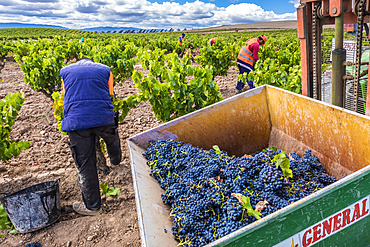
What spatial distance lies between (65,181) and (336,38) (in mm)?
3705

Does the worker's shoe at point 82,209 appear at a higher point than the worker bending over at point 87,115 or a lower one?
lower

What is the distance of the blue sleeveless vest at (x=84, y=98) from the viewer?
2812 millimetres

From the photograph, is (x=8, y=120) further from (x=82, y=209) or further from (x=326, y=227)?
(x=326, y=227)

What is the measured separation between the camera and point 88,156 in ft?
9.84

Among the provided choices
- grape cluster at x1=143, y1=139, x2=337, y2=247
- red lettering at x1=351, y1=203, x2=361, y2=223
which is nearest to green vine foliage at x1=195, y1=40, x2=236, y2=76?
grape cluster at x1=143, y1=139, x2=337, y2=247

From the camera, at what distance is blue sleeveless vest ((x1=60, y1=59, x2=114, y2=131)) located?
281 cm

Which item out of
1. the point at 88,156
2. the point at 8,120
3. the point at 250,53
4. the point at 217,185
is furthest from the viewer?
the point at 250,53

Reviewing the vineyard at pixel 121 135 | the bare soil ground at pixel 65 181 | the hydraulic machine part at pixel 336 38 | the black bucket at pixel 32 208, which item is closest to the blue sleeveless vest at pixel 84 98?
the vineyard at pixel 121 135

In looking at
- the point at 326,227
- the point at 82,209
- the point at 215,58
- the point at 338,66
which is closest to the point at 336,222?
the point at 326,227

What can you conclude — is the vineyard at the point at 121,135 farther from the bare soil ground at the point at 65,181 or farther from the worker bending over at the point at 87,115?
the worker bending over at the point at 87,115

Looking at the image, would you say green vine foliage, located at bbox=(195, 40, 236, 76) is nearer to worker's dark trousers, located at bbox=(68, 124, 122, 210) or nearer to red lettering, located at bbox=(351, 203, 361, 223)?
worker's dark trousers, located at bbox=(68, 124, 122, 210)

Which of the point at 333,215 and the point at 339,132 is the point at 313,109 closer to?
the point at 339,132

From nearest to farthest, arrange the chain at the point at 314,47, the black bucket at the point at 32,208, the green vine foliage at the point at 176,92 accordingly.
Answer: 1. the chain at the point at 314,47
2. the black bucket at the point at 32,208
3. the green vine foliage at the point at 176,92

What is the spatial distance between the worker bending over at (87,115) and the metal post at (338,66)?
7.61ft
